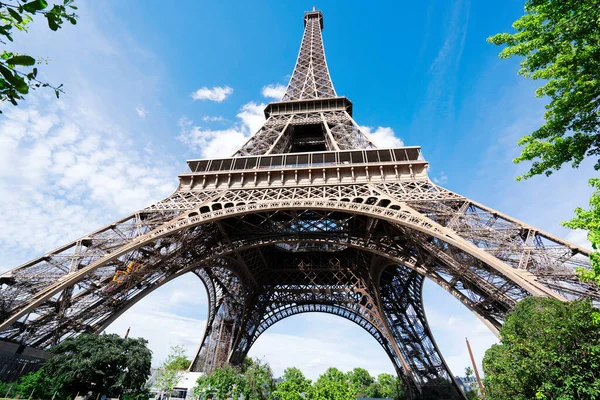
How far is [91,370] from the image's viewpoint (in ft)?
37.7

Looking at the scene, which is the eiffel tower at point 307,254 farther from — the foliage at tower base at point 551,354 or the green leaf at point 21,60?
the green leaf at point 21,60

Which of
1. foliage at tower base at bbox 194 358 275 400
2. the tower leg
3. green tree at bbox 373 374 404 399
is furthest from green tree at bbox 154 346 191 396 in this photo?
green tree at bbox 373 374 404 399

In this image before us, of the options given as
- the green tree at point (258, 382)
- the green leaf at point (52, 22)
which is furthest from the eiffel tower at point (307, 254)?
the green leaf at point (52, 22)

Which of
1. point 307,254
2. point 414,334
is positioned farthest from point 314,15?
point 414,334

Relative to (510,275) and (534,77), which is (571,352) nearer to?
(510,275)

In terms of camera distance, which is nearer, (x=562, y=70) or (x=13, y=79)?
(x=13, y=79)

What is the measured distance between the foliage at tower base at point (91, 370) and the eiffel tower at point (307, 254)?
983 millimetres

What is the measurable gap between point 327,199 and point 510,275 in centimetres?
760

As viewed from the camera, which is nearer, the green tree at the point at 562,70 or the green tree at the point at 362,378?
the green tree at the point at 562,70

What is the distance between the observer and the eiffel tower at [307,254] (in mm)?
10828

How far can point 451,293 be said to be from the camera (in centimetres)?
1262

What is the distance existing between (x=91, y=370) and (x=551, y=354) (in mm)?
15448

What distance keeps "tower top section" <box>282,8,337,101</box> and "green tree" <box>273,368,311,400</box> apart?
2123cm

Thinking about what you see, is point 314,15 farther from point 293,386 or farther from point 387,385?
point 387,385
